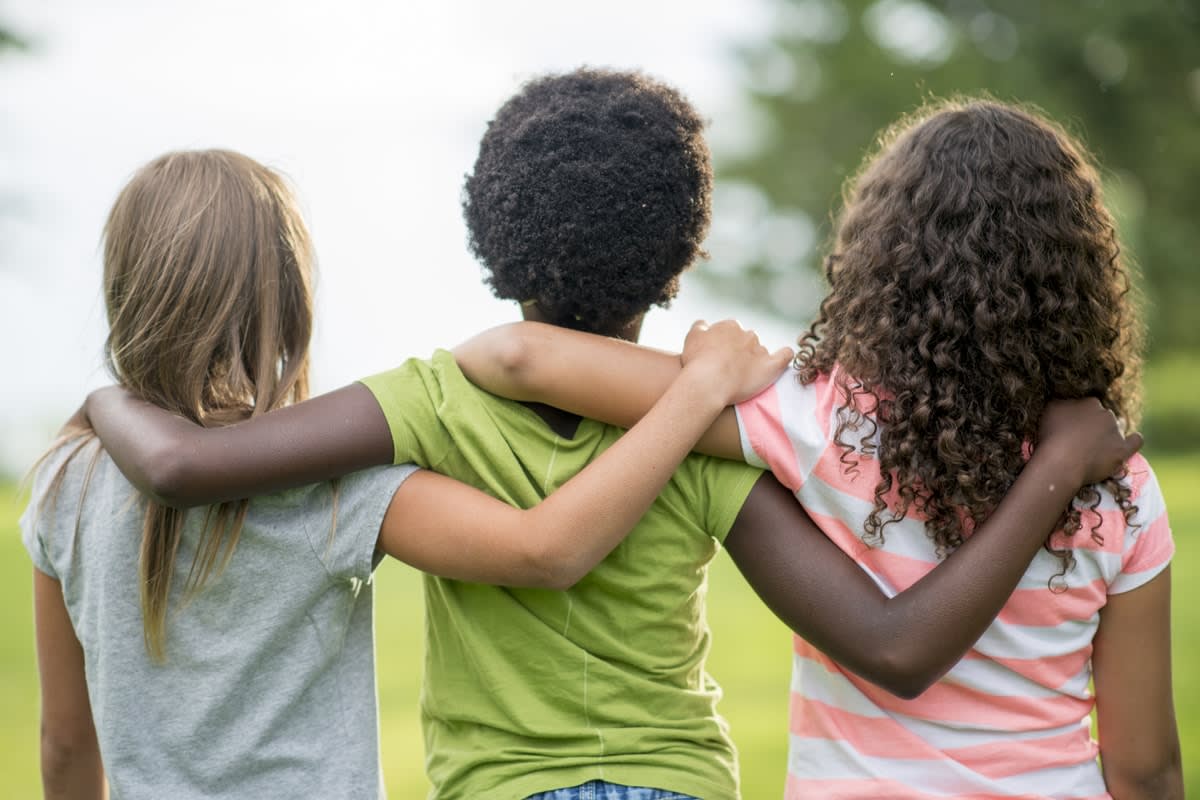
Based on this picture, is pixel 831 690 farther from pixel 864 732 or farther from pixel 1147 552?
pixel 1147 552

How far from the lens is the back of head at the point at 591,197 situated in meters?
1.63

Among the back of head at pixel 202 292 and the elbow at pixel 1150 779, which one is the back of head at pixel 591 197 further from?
the elbow at pixel 1150 779

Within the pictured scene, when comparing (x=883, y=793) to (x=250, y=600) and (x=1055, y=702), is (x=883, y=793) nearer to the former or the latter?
(x=1055, y=702)

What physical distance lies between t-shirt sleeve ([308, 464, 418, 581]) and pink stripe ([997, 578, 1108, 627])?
0.86m

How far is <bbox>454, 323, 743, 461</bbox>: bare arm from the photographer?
5.34ft

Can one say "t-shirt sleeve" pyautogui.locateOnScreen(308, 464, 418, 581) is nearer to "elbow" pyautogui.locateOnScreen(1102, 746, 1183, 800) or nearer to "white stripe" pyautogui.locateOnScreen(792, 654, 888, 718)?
"white stripe" pyautogui.locateOnScreen(792, 654, 888, 718)

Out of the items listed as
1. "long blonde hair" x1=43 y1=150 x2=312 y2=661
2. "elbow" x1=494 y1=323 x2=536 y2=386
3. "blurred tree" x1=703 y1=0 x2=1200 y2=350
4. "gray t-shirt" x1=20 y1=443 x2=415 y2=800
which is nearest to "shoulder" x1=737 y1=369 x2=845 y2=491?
"elbow" x1=494 y1=323 x2=536 y2=386

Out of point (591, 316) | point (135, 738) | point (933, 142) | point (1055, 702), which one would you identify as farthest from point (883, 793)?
point (135, 738)

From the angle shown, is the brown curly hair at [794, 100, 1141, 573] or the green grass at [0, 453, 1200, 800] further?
the green grass at [0, 453, 1200, 800]

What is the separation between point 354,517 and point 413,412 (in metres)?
0.17

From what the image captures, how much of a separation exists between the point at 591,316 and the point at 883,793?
31.0 inches

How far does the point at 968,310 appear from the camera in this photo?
65.1 inches

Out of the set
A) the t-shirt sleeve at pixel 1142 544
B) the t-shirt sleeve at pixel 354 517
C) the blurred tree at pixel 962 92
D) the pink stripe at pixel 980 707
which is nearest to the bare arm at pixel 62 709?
the t-shirt sleeve at pixel 354 517

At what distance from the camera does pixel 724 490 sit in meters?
1.69
